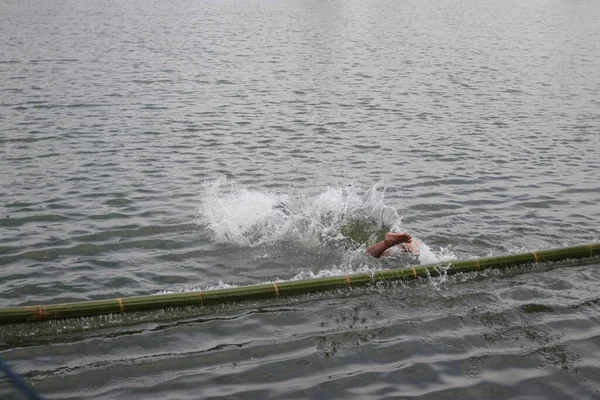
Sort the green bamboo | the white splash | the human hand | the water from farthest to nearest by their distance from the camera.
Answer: the white splash, the human hand, the green bamboo, the water

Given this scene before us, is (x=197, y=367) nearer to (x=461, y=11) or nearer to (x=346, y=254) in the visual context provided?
(x=346, y=254)

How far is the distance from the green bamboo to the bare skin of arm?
45 cm

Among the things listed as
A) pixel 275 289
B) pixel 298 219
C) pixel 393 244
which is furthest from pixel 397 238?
pixel 298 219

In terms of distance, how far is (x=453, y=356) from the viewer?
7855 millimetres

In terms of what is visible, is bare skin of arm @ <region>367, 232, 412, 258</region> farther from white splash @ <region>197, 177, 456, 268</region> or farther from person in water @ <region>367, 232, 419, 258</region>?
white splash @ <region>197, 177, 456, 268</region>

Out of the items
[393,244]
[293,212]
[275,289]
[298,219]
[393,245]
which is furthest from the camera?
[293,212]

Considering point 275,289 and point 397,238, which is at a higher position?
point 397,238

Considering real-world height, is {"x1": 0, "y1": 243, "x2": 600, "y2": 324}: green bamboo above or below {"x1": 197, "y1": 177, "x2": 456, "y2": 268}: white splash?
below

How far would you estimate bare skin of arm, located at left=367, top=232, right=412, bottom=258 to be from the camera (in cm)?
973

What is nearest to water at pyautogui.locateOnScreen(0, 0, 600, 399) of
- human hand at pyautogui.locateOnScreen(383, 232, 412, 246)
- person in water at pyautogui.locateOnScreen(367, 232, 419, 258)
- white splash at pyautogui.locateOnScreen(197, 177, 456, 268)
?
white splash at pyautogui.locateOnScreen(197, 177, 456, 268)

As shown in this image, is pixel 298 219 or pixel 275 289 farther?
pixel 298 219

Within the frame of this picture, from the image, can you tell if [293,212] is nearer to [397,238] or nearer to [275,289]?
[397,238]

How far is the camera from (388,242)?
992 cm

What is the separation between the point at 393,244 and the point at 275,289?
1975 millimetres
